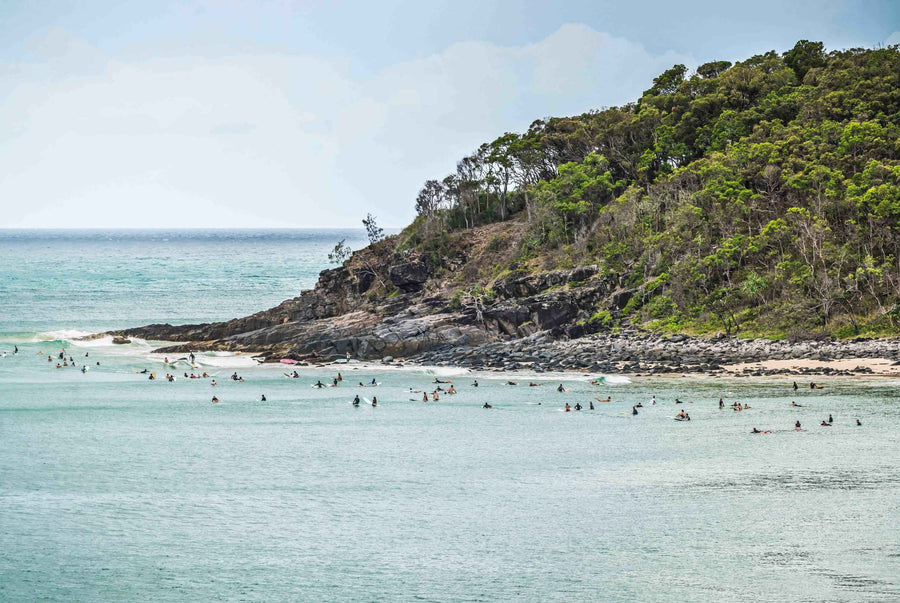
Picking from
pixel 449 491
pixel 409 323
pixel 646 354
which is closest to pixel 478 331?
pixel 409 323

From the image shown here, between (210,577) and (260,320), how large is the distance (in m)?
60.6

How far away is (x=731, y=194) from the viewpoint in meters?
78.6

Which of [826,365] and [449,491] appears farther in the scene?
[826,365]

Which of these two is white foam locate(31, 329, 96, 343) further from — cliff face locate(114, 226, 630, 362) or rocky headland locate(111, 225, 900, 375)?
rocky headland locate(111, 225, 900, 375)

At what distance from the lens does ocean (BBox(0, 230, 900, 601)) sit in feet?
94.5

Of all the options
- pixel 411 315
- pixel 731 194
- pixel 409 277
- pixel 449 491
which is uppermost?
pixel 731 194

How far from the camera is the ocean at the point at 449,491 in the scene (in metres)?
28.8

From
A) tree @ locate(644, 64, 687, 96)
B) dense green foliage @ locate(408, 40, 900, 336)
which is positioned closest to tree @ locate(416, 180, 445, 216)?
dense green foliage @ locate(408, 40, 900, 336)

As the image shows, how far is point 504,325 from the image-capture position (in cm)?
7844

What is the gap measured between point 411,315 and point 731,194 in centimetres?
3288

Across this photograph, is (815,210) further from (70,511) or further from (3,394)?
(3,394)

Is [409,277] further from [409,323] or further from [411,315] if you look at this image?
[409,323]

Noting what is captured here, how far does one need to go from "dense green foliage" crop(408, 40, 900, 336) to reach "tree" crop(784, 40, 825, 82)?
16cm

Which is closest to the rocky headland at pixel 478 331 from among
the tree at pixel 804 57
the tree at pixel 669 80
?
the tree at pixel 669 80
